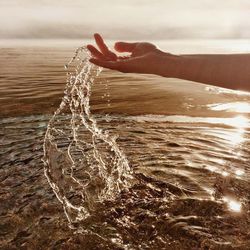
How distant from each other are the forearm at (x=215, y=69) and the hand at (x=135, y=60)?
0.11 meters

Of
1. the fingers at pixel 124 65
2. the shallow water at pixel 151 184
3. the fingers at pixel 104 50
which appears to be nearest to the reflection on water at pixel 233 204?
the shallow water at pixel 151 184

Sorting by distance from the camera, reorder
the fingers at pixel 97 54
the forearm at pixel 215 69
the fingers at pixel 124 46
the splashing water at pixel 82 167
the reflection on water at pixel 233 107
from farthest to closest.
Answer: the reflection on water at pixel 233 107 < the splashing water at pixel 82 167 < the fingers at pixel 124 46 < the fingers at pixel 97 54 < the forearm at pixel 215 69

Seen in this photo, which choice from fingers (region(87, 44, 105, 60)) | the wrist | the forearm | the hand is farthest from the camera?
fingers (region(87, 44, 105, 60))

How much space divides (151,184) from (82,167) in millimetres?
1242

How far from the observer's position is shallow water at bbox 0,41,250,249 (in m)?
4.82

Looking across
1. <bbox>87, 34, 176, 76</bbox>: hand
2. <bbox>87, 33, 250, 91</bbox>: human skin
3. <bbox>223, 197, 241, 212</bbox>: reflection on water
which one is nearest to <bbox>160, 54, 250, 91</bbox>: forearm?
<bbox>87, 33, 250, 91</bbox>: human skin

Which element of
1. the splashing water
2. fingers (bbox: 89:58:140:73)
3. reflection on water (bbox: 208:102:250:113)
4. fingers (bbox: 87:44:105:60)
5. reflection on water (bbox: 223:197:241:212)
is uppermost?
fingers (bbox: 87:44:105:60)

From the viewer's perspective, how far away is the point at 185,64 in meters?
3.96

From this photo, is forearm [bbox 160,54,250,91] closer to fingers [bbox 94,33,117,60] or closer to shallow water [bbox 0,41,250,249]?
fingers [bbox 94,33,117,60]

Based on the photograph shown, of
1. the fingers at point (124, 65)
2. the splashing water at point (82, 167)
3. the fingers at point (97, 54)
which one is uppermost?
the fingers at point (97, 54)

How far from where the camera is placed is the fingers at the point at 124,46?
4.78 m

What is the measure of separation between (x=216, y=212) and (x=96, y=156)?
8.33 ft

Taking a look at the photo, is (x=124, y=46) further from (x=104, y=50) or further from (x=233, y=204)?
(x=233, y=204)

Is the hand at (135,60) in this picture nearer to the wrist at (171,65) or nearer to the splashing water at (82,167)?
the wrist at (171,65)
